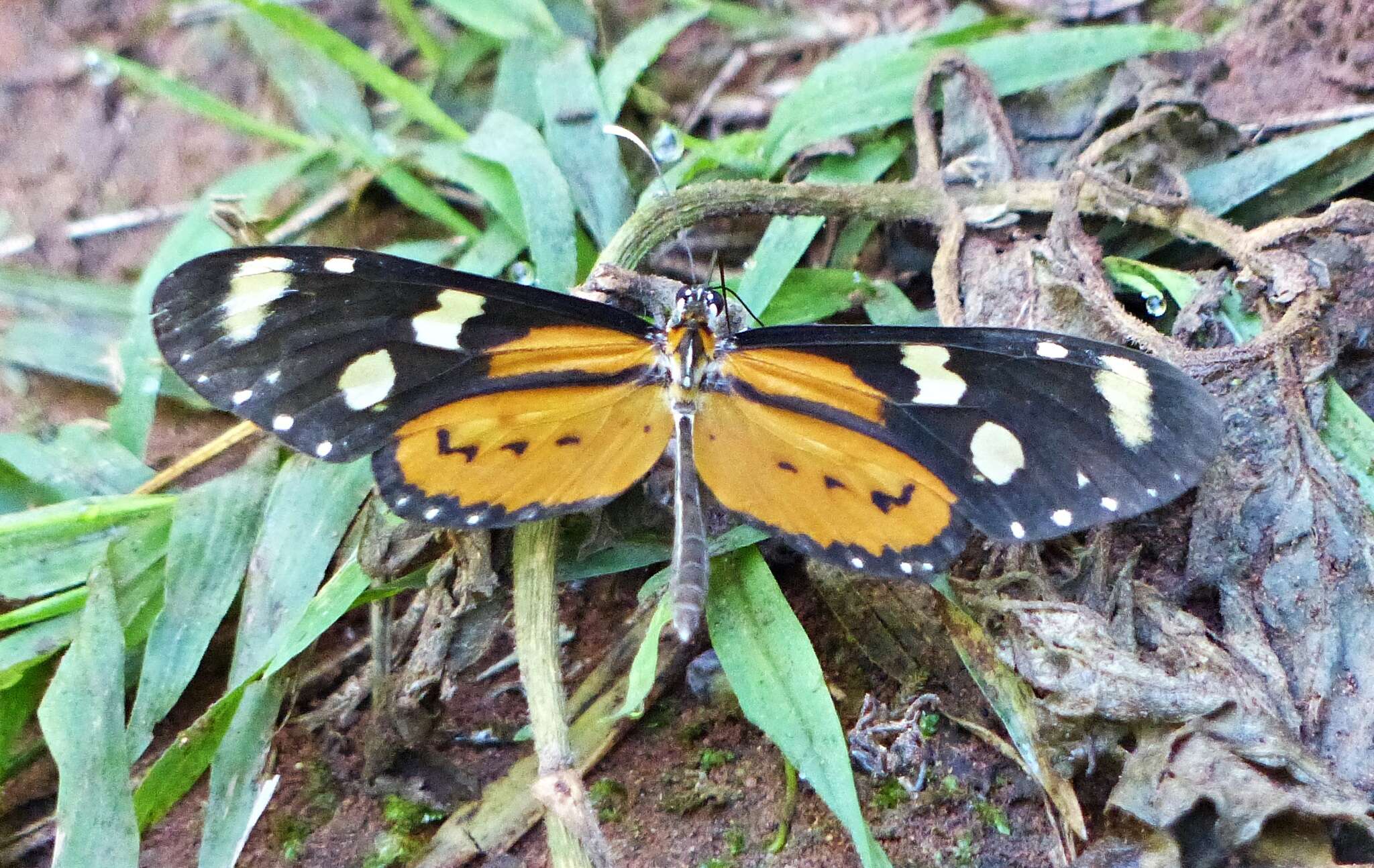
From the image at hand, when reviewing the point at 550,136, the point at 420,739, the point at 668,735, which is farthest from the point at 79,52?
the point at 668,735

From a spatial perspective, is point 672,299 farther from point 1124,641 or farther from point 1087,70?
point 1087,70

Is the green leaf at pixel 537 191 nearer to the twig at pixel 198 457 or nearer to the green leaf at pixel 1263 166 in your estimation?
the twig at pixel 198 457

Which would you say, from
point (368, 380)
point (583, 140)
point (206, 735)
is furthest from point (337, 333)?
point (583, 140)

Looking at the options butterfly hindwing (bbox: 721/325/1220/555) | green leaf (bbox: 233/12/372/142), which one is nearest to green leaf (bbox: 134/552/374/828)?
butterfly hindwing (bbox: 721/325/1220/555)

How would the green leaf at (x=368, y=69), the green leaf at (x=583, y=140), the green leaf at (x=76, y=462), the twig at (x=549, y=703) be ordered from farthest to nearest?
the green leaf at (x=368, y=69) → the green leaf at (x=583, y=140) → the green leaf at (x=76, y=462) → the twig at (x=549, y=703)

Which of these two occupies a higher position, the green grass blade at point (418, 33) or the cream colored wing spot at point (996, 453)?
the green grass blade at point (418, 33)

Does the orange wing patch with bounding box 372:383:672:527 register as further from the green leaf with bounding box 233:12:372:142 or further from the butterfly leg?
the green leaf with bounding box 233:12:372:142

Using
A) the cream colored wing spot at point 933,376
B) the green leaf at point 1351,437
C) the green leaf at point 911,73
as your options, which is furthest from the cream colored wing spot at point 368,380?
the green leaf at point 1351,437
